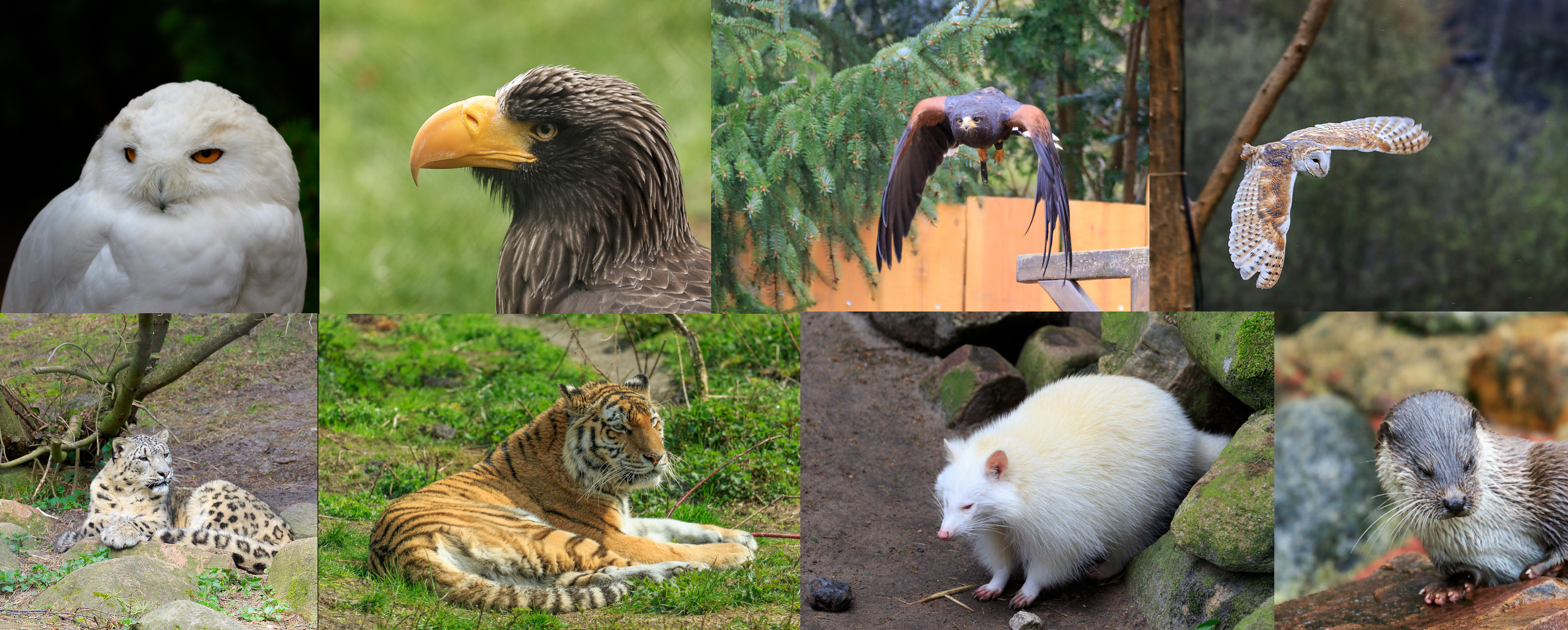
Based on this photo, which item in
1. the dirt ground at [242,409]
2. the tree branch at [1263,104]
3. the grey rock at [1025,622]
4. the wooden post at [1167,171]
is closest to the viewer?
the grey rock at [1025,622]

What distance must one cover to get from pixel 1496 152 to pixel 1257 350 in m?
4.67

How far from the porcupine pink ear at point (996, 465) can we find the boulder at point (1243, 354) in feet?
2.48

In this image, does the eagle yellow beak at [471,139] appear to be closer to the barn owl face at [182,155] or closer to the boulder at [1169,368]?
the barn owl face at [182,155]

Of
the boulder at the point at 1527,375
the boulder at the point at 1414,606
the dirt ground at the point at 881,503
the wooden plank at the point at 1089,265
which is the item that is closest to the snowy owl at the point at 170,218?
the dirt ground at the point at 881,503

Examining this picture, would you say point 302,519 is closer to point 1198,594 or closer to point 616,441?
point 616,441

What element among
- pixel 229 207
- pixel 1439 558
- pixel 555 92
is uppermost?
pixel 555 92

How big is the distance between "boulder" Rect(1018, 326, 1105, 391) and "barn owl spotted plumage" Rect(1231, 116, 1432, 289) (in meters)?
0.54

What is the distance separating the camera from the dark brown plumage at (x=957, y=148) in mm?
3123

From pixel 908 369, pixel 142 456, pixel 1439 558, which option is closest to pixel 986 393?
pixel 908 369

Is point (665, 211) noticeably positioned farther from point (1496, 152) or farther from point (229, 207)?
point (1496, 152)

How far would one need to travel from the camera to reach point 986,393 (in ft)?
11.0

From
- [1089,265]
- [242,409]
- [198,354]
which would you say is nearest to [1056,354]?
[1089,265]

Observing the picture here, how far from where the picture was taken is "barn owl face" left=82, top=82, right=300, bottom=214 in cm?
297

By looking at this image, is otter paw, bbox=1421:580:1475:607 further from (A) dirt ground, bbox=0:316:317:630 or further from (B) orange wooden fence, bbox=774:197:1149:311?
(A) dirt ground, bbox=0:316:317:630
